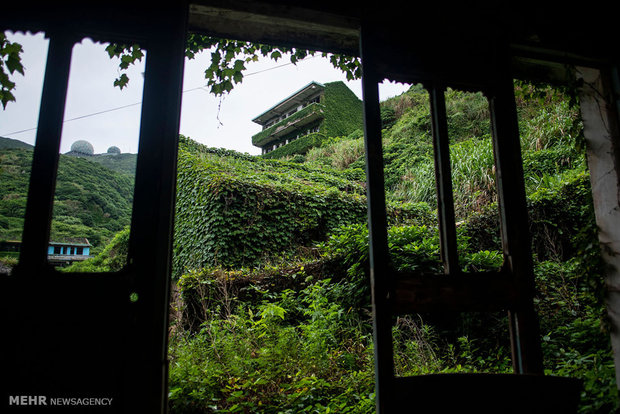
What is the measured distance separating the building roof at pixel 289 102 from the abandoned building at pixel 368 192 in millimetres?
24240

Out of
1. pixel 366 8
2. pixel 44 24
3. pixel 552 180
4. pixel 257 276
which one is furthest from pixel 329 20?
pixel 552 180

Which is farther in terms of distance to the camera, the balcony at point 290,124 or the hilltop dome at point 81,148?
the balcony at point 290,124

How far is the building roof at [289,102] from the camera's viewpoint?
25.3 meters

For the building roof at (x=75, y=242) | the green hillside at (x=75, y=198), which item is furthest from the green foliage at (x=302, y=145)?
the building roof at (x=75, y=242)

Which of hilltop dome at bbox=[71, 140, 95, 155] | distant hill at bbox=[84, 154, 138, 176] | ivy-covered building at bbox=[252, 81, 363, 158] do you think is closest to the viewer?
distant hill at bbox=[84, 154, 138, 176]

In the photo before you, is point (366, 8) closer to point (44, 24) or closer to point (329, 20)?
point (329, 20)

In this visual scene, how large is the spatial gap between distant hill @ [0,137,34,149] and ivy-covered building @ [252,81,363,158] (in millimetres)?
21953

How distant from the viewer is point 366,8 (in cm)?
205

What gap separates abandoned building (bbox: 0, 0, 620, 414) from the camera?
1.52 m

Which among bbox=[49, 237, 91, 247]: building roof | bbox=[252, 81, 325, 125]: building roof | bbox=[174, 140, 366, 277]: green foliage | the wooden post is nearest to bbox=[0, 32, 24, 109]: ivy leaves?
bbox=[49, 237, 91, 247]: building roof

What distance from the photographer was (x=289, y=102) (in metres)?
27.5

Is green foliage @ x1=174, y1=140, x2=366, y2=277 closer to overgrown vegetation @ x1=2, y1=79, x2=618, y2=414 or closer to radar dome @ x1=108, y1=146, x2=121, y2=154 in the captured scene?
overgrown vegetation @ x1=2, y1=79, x2=618, y2=414

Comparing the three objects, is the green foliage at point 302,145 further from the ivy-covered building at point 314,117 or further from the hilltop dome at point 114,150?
the hilltop dome at point 114,150

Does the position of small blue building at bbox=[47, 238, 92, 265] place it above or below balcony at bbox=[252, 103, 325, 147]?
below
